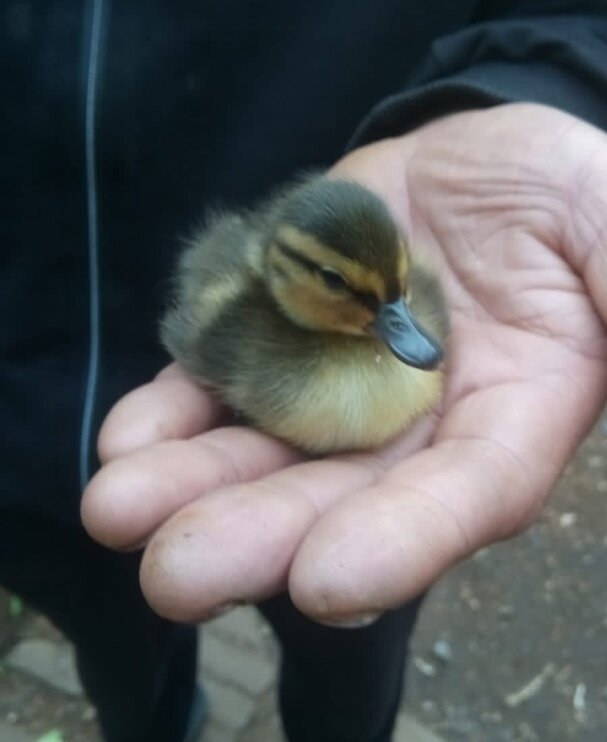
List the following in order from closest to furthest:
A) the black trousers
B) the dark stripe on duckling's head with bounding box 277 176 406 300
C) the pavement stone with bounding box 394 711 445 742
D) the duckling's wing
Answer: the dark stripe on duckling's head with bounding box 277 176 406 300
the duckling's wing
the black trousers
the pavement stone with bounding box 394 711 445 742

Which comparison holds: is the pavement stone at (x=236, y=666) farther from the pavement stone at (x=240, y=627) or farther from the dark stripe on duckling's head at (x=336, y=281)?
the dark stripe on duckling's head at (x=336, y=281)

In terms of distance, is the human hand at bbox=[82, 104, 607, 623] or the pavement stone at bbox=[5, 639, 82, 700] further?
the pavement stone at bbox=[5, 639, 82, 700]

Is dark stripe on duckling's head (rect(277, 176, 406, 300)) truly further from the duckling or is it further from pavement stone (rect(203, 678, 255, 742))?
pavement stone (rect(203, 678, 255, 742))

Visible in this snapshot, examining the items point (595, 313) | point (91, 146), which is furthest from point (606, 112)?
point (91, 146)

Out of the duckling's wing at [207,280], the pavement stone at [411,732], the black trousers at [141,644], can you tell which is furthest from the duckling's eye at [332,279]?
the pavement stone at [411,732]

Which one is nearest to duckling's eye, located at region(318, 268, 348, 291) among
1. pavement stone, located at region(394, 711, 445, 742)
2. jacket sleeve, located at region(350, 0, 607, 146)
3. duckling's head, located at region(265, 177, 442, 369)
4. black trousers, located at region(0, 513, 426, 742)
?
duckling's head, located at region(265, 177, 442, 369)

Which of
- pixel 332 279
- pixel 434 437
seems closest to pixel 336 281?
pixel 332 279

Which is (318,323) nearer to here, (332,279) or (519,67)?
(332,279)
